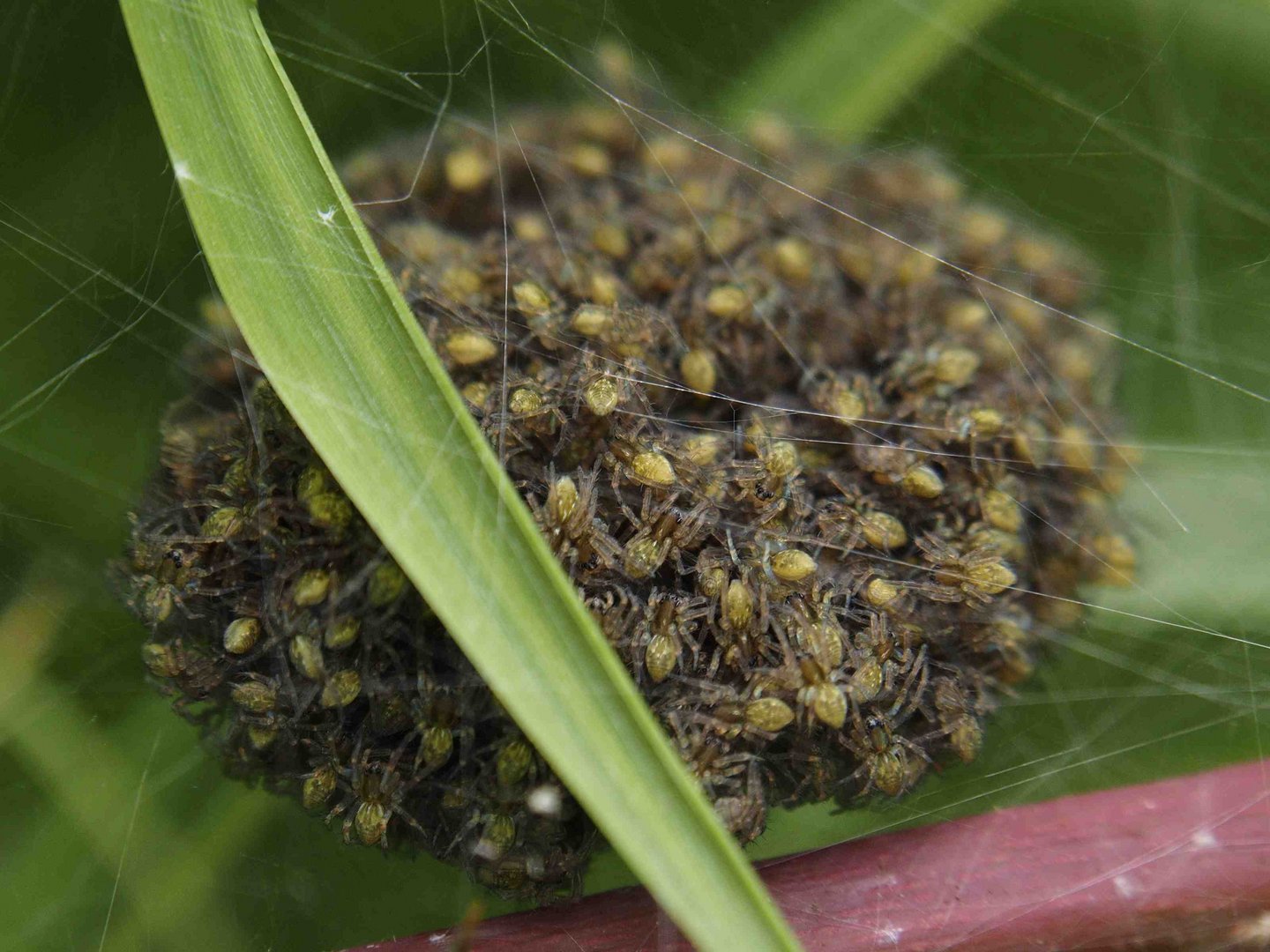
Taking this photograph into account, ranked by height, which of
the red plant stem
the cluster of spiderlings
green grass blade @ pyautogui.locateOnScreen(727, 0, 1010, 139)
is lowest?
the red plant stem

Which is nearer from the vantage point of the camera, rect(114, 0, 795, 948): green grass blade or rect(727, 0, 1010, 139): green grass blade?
rect(114, 0, 795, 948): green grass blade

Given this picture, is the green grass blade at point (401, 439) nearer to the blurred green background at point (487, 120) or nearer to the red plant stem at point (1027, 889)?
the blurred green background at point (487, 120)

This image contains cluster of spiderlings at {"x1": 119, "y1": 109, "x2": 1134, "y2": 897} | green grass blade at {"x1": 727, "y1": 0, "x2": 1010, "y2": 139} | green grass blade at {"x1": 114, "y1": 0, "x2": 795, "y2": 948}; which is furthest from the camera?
green grass blade at {"x1": 727, "y1": 0, "x2": 1010, "y2": 139}

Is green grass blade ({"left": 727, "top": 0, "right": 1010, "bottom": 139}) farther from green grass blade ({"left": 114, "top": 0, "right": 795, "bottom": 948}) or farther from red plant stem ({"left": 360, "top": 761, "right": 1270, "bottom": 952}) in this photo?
red plant stem ({"left": 360, "top": 761, "right": 1270, "bottom": 952})

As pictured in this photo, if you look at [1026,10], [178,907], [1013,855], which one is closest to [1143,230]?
[1026,10]

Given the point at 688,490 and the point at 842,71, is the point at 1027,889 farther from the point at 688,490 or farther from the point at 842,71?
the point at 842,71

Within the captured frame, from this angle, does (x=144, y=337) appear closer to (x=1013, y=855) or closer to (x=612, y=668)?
(x=612, y=668)

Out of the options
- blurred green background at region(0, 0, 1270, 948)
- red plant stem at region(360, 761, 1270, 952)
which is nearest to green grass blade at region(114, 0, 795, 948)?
blurred green background at region(0, 0, 1270, 948)
